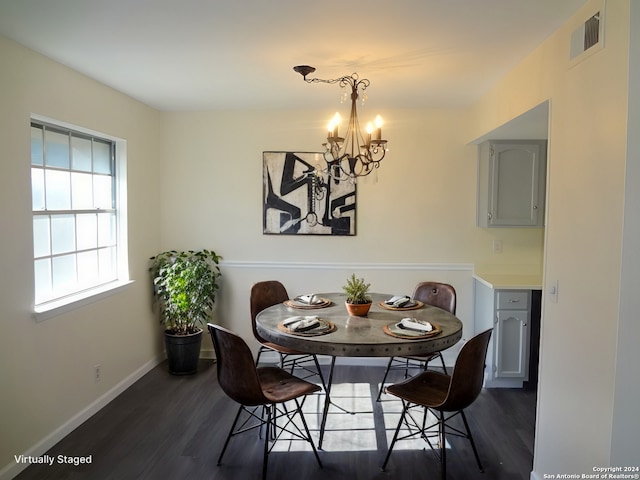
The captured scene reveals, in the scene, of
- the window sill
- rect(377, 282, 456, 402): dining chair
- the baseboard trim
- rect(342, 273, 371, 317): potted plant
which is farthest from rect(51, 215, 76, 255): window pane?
rect(377, 282, 456, 402): dining chair

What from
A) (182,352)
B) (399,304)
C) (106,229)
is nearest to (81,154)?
(106,229)

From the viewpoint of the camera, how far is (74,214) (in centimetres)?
323

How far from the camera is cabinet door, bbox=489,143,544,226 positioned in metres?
3.93

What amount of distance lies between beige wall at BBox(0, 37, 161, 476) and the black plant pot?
276 mm

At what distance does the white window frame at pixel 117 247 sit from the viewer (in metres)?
2.92

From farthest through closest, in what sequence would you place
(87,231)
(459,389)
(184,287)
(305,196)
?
(305,196), (184,287), (87,231), (459,389)

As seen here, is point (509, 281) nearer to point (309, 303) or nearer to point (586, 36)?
point (309, 303)

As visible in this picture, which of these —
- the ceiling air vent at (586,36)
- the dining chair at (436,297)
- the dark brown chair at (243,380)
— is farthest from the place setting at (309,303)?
the ceiling air vent at (586,36)

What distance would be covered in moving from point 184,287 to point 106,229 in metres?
0.80

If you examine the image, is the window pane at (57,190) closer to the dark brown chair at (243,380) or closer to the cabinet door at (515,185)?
the dark brown chair at (243,380)

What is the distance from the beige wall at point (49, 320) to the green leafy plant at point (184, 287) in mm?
245

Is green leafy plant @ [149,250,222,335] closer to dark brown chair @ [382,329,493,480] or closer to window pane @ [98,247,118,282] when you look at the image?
window pane @ [98,247,118,282]

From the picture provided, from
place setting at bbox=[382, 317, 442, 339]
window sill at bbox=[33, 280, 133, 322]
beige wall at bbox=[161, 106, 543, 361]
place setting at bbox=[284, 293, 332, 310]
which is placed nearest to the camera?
place setting at bbox=[382, 317, 442, 339]

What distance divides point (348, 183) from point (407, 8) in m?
2.28
